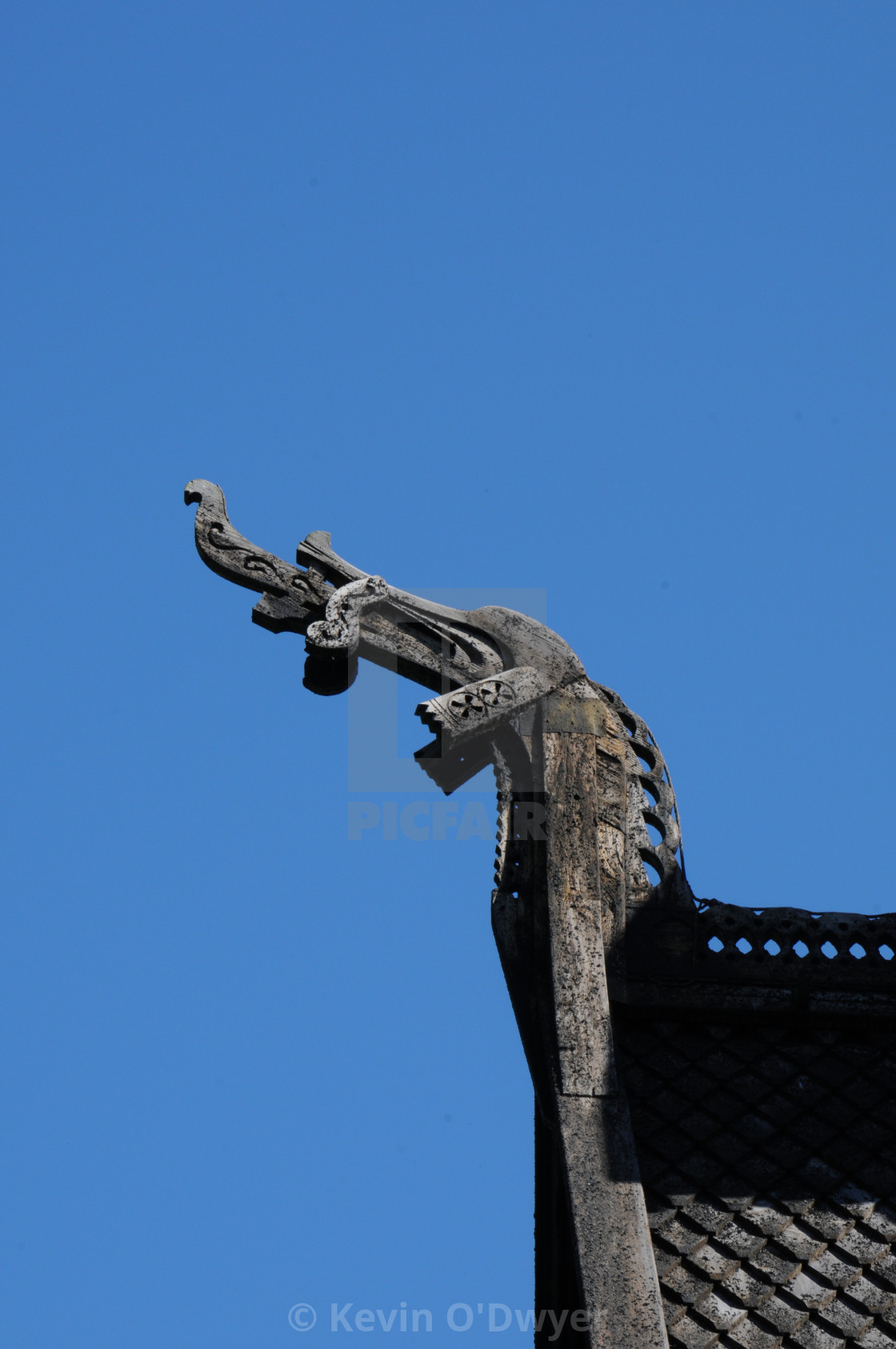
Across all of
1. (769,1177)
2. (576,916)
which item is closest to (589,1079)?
(576,916)

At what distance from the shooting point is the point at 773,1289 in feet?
26.3

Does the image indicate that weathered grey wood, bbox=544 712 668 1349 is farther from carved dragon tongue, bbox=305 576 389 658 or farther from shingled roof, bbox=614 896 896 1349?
carved dragon tongue, bbox=305 576 389 658

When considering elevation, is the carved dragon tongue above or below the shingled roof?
above

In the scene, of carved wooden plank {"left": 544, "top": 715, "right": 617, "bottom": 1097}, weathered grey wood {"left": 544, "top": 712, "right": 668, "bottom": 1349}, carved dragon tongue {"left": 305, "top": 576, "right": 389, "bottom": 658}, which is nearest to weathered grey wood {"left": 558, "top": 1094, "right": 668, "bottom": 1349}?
weathered grey wood {"left": 544, "top": 712, "right": 668, "bottom": 1349}

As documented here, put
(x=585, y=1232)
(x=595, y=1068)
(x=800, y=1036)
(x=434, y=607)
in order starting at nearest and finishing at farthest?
(x=585, y=1232) → (x=595, y=1068) → (x=800, y=1036) → (x=434, y=607)

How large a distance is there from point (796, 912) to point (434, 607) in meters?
2.40

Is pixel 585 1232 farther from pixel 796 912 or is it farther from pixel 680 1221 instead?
pixel 796 912

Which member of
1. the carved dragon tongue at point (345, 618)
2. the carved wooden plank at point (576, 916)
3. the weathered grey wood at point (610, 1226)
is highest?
the carved dragon tongue at point (345, 618)

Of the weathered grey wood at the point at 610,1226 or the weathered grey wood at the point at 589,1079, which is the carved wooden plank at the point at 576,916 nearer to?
the weathered grey wood at the point at 589,1079

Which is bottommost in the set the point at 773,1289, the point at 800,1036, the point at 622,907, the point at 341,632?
the point at 773,1289

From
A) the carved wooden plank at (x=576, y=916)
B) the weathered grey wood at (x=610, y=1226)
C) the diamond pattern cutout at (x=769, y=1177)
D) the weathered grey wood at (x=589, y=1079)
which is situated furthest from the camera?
the carved wooden plank at (x=576, y=916)

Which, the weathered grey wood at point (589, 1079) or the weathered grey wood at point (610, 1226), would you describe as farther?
the weathered grey wood at point (589, 1079)

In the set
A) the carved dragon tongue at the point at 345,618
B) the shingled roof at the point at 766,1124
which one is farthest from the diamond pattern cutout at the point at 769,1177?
the carved dragon tongue at the point at 345,618

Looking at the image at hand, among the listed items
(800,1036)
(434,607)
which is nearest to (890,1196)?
(800,1036)
